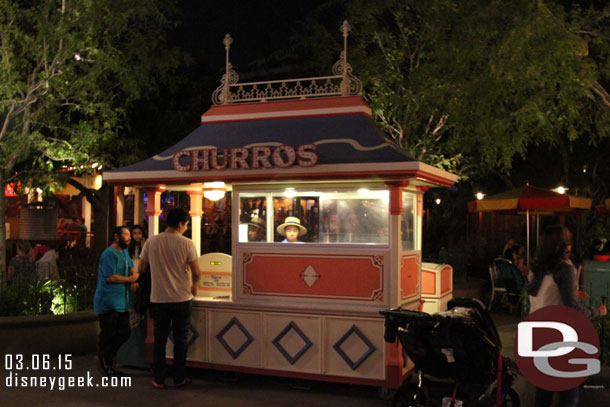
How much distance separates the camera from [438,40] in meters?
12.7

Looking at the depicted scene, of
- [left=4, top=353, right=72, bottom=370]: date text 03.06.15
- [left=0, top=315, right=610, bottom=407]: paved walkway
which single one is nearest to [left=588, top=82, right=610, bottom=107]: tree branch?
[left=0, top=315, right=610, bottom=407]: paved walkway

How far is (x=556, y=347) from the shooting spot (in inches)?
216

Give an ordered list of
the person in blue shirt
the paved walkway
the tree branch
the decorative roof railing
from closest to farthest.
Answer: the paved walkway, the person in blue shirt, the decorative roof railing, the tree branch

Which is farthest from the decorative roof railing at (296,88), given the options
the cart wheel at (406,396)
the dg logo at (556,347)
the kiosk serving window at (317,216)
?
the dg logo at (556,347)

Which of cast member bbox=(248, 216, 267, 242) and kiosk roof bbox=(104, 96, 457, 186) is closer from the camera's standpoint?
kiosk roof bbox=(104, 96, 457, 186)

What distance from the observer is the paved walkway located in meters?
7.08

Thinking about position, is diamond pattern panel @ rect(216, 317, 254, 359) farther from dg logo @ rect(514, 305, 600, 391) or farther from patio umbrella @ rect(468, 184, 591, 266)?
patio umbrella @ rect(468, 184, 591, 266)

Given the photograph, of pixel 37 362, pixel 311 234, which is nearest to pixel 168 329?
pixel 311 234

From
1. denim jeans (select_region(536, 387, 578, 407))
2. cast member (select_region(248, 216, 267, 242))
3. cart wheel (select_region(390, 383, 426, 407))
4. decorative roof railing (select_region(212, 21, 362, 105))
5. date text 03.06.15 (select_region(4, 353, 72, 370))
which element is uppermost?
decorative roof railing (select_region(212, 21, 362, 105))

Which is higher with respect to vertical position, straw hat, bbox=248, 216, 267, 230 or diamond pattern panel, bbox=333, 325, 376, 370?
straw hat, bbox=248, 216, 267, 230

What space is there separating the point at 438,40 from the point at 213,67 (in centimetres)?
945

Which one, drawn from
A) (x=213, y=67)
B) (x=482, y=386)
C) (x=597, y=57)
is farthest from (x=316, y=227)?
(x=213, y=67)

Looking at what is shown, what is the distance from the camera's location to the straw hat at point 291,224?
26.2 feet

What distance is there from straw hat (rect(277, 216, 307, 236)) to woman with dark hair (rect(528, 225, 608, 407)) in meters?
3.12
